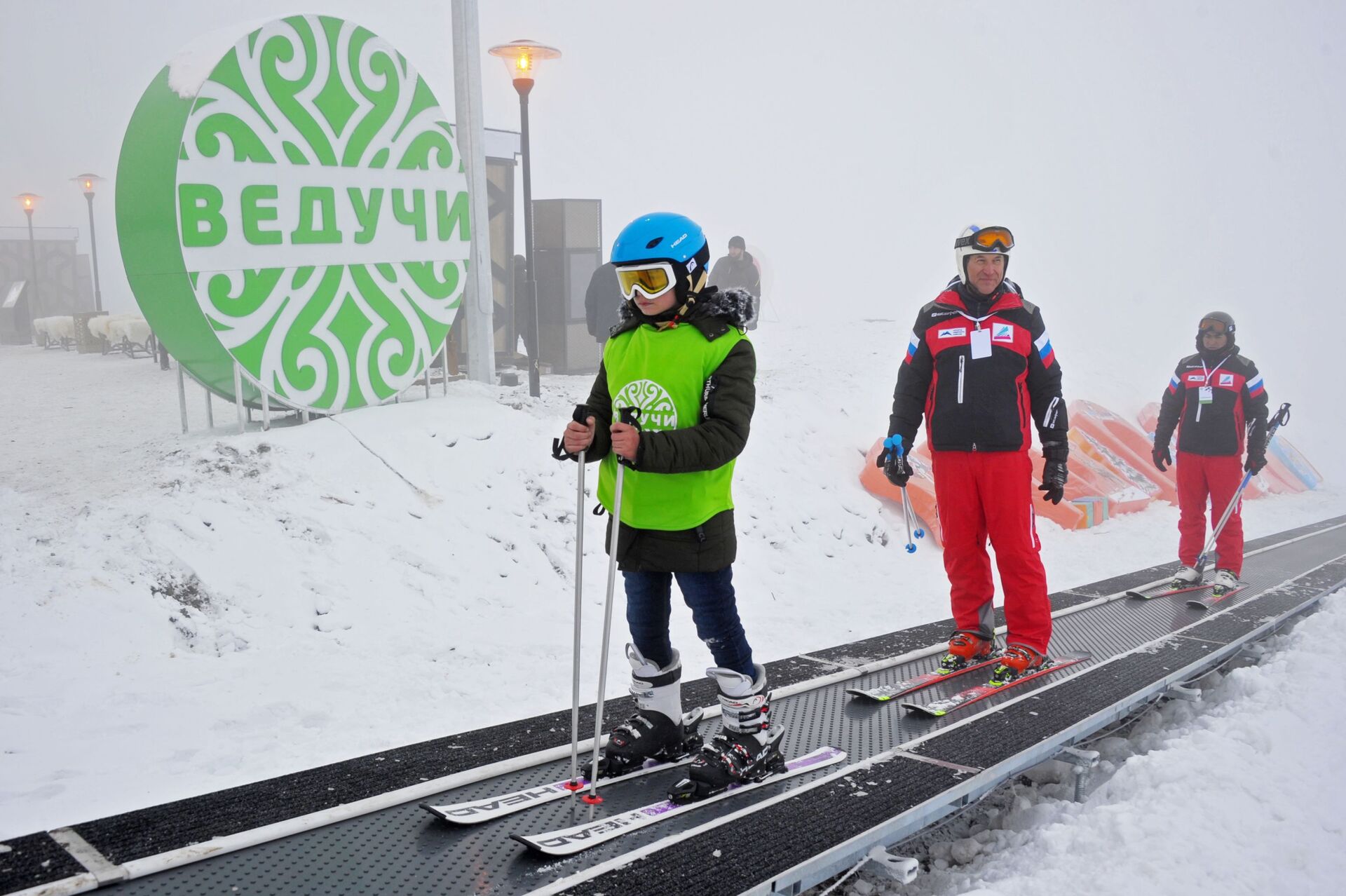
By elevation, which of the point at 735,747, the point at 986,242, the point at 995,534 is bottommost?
the point at 735,747

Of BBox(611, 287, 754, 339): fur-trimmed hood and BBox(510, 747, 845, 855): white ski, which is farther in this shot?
BBox(611, 287, 754, 339): fur-trimmed hood

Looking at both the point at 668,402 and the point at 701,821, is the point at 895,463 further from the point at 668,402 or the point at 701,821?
the point at 701,821

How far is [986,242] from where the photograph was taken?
441cm

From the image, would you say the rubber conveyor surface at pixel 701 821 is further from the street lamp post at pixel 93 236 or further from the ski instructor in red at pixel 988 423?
the street lamp post at pixel 93 236

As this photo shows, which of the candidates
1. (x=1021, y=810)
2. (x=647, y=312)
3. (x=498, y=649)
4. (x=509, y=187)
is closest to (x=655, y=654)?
(x=647, y=312)

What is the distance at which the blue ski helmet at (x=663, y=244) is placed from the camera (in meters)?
2.98

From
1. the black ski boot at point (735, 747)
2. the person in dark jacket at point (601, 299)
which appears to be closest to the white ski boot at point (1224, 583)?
the black ski boot at point (735, 747)

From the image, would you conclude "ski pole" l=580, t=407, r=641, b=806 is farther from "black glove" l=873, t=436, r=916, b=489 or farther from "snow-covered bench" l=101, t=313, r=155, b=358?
"snow-covered bench" l=101, t=313, r=155, b=358

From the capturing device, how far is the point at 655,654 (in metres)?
3.34

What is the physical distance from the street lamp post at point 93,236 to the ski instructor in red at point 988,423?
10.0 m

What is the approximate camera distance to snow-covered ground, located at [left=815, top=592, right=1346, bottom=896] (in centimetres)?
310

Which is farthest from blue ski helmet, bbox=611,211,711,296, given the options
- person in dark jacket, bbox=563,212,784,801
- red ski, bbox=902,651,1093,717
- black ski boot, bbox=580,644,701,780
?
red ski, bbox=902,651,1093,717

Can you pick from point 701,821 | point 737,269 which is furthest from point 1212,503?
point 737,269

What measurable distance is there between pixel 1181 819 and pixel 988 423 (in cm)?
170
